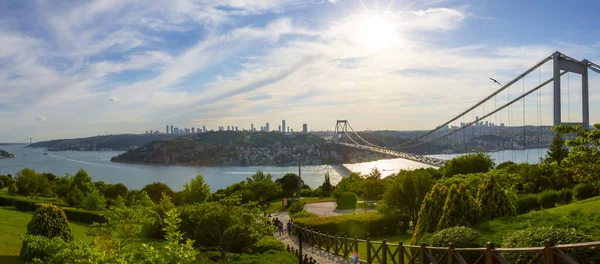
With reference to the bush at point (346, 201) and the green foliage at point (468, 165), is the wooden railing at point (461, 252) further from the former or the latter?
the green foliage at point (468, 165)

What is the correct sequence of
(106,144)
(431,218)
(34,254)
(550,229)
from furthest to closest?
(106,144), (431,218), (34,254), (550,229)

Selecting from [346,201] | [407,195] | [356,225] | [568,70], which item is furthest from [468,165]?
[356,225]

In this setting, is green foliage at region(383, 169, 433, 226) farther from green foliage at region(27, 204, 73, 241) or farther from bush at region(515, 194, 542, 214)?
green foliage at region(27, 204, 73, 241)

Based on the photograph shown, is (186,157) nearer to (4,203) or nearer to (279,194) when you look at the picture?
(279,194)

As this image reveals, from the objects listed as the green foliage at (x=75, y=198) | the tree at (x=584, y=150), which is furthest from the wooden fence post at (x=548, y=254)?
the green foliage at (x=75, y=198)

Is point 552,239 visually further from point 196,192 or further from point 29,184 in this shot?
point 29,184

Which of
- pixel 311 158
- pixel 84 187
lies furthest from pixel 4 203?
pixel 311 158
